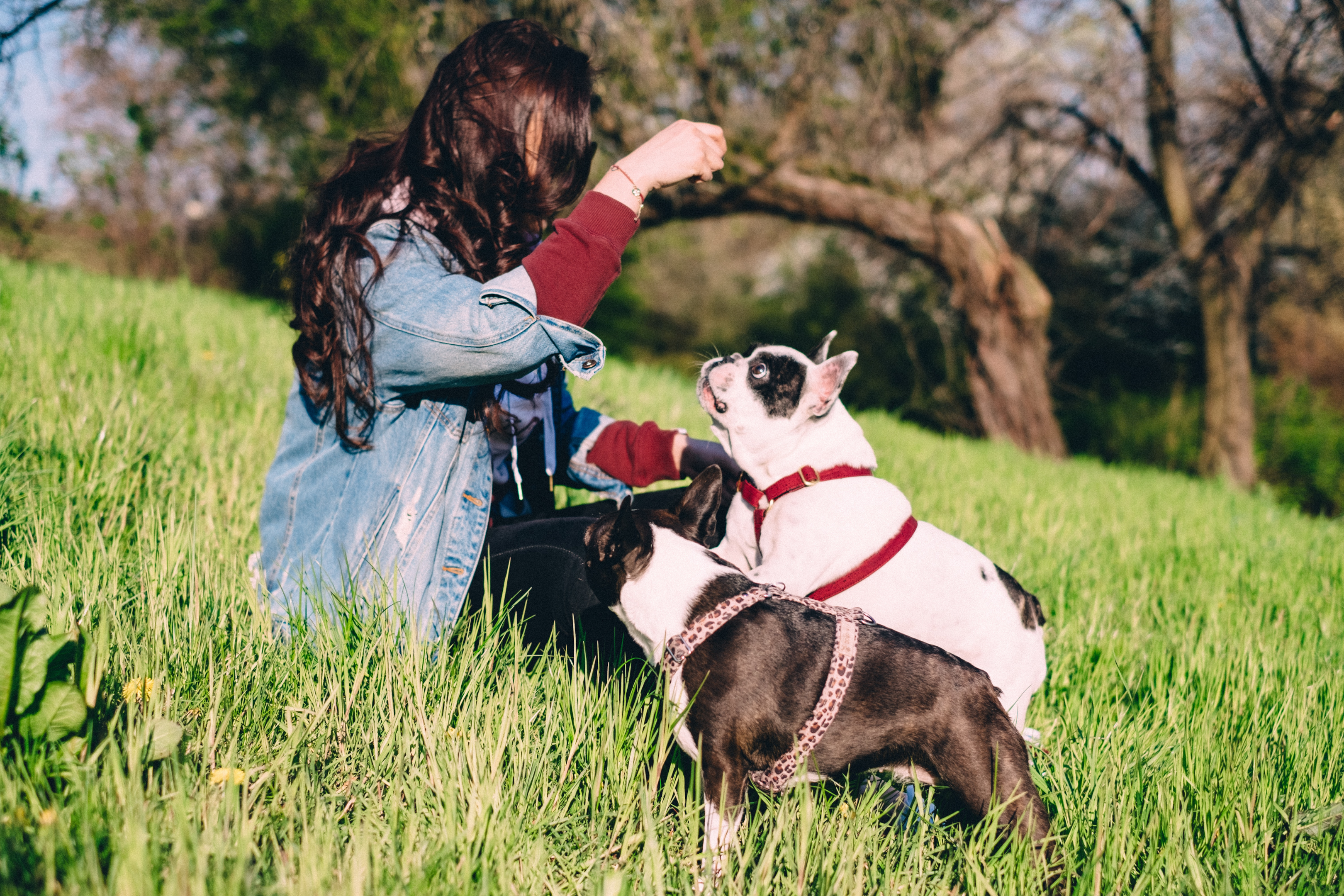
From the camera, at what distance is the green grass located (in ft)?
4.85

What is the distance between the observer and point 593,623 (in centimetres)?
240

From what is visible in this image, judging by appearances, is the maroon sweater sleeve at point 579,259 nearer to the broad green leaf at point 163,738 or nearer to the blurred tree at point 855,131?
the broad green leaf at point 163,738

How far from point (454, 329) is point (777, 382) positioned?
1.09 meters

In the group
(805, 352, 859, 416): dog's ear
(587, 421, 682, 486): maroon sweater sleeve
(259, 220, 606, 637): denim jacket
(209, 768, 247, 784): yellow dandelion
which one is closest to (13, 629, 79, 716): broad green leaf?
(209, 768, 247, 784): yellow dandelion

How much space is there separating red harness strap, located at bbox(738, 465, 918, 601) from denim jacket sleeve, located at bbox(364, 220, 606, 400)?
751 millimetres

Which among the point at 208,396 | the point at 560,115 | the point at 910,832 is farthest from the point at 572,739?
the point at 208,396

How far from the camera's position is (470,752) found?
1781 millimetres

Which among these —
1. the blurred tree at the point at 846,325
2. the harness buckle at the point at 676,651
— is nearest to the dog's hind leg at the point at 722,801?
the harness buckle at the point at 676,651

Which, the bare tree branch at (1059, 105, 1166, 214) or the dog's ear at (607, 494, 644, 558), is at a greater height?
the bare tree branch at (1059, 105, 1166, 214)

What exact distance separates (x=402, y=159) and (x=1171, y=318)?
Result: 52.8 ft

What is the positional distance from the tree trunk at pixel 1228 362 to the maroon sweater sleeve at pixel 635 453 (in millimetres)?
9317

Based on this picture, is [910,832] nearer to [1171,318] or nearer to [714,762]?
[714,762]

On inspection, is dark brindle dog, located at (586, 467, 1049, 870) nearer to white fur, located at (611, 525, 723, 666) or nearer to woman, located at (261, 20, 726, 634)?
white fur, located at (611, 525, 723, 666)

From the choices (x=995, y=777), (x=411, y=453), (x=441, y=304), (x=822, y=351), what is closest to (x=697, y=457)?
(x=822, y=351)
